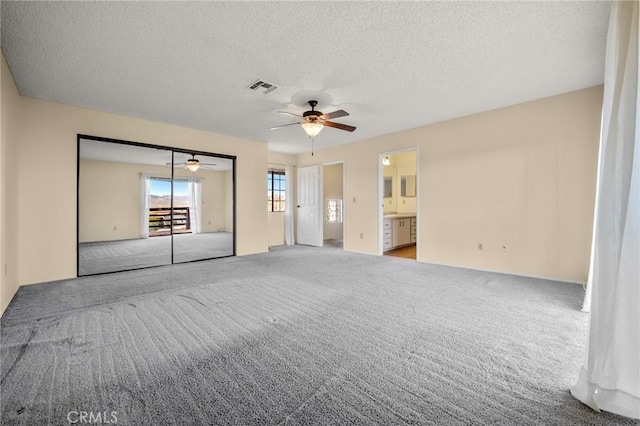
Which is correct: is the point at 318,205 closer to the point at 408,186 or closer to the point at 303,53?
the point at 408,186

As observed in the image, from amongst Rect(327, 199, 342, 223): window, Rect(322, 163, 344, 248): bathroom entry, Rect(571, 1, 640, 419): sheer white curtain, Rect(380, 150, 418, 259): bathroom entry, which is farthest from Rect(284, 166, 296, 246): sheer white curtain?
Rect(571, 1, 640, 419): sheer white curtain

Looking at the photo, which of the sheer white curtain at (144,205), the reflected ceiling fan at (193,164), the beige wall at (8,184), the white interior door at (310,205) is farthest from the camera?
the white interior door at (310,205)

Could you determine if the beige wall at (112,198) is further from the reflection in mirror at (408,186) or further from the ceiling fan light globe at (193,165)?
the reflection in mirror at (408,186)

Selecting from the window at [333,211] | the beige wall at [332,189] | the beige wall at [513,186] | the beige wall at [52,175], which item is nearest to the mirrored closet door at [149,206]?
the beige wall at [52,175]

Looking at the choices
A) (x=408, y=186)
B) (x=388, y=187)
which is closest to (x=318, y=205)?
(x=388, y=187)

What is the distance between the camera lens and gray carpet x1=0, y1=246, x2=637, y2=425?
1448 millimetres

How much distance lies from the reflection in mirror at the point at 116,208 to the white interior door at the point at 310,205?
359 centimetres

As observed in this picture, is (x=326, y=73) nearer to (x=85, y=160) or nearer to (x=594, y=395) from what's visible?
(x=594, y=395)

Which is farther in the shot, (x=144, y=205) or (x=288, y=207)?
(x=288, y=207)

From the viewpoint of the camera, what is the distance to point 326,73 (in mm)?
3092

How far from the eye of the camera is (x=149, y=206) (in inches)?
193

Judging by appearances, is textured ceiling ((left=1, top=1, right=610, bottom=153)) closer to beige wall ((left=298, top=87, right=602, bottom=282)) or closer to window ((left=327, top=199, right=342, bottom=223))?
beige wall ((left=298, top=87, right=602, bottom=282))

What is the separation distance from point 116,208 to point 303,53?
13.1 ft

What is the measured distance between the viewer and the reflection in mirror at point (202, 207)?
205 inches
